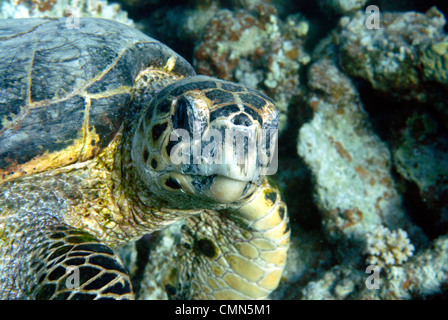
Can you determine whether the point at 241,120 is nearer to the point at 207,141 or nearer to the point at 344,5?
the point at 207,141

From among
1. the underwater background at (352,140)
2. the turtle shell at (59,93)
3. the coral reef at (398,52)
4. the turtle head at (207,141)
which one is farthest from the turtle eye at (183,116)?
the coral reef at (398,52)

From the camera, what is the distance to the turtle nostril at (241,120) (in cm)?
139

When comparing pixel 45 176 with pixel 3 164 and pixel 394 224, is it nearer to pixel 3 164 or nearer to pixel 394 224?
pixel 3 164

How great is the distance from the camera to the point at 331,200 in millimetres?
2867

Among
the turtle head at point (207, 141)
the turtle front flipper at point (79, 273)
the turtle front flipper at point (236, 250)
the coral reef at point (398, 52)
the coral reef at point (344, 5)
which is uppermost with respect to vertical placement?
the coral reef at point (344, 5)

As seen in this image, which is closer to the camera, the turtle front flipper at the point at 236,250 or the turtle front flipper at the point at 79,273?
the turtle front flipper at the point at 79,273

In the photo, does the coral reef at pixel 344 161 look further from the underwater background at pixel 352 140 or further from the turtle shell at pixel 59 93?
the turtle shell at pixel 59 93

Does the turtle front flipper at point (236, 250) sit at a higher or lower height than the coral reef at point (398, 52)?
lower

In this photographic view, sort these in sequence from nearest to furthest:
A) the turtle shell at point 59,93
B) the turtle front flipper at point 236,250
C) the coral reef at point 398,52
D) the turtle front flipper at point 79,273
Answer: the turtle front flipper at point 79,273
the turtle shell at point 59,93
the turtle front flipper at point 236,250
the coral reef at point 398,52

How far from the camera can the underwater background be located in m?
2.56

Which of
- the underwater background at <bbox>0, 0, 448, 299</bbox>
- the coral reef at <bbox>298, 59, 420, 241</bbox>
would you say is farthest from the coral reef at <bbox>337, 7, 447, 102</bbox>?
the coral reef at <bbox>298, 59, 420, 241</bbox>

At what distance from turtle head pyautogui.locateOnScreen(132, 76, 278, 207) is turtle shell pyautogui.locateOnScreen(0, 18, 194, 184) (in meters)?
0.31

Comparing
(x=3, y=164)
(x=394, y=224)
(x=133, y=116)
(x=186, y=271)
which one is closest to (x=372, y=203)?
(x=394, y=224)

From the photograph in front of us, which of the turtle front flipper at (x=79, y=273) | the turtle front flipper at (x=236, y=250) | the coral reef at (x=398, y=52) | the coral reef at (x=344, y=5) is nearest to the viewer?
the turtle front flipper at (x=79, y=273)
